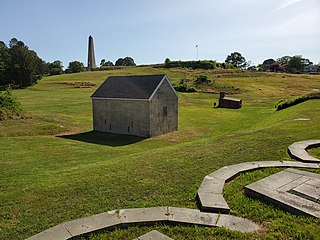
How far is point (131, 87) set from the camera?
22312mm

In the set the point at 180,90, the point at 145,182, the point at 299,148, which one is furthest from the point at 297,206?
the point at 180,90

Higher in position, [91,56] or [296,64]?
[91,56]

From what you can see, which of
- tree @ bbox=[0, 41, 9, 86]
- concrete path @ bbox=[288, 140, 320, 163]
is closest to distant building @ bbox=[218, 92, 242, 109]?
concrete path @ bbox=[288, 140, 320, 163]

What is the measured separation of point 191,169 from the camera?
23.7 feet

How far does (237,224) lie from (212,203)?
27.7 inches

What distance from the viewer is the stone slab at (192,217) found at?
438 centimetres

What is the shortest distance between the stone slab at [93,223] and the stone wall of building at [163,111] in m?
16.4

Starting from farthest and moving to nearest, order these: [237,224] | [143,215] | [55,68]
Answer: [55,68] < [143,215] < [237,224]

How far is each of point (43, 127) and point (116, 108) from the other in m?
6.67

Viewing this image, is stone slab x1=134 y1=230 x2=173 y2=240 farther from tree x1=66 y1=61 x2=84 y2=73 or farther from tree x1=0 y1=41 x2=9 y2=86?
tree x1=66 y1=61 x2=84 y2=73

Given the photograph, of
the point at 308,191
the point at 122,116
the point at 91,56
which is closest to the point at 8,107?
the point at 122,116

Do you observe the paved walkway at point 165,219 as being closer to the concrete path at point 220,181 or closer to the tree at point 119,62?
the concrete path at point 220,181

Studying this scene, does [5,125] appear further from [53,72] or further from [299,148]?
[53,72]

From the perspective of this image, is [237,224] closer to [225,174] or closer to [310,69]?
[225,174]
